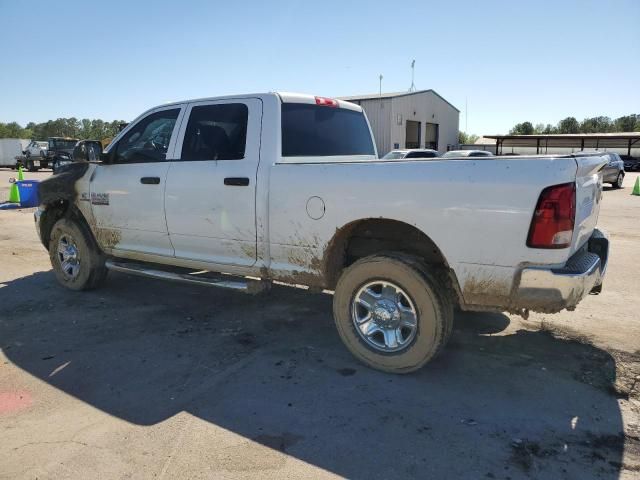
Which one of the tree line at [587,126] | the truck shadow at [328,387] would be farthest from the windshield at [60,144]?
the tree line at [587,126]

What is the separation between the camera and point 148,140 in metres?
4.99

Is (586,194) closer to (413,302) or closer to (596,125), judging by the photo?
(413,302)

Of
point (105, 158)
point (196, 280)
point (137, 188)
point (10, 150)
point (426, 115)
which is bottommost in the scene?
point (196, 280)

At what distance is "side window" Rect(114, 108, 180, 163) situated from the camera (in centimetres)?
479

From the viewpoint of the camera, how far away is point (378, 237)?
12.8 ft

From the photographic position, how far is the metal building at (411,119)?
34281 millimetres

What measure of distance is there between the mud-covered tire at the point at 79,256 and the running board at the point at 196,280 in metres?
0.30

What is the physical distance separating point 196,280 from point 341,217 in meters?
1.67

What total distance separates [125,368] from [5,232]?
7.69 m

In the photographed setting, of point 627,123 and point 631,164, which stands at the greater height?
point 627,123

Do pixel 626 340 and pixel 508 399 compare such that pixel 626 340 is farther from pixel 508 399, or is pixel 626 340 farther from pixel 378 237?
pixel 378 237

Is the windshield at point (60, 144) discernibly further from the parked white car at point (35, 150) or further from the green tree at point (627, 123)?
the green tree at point (627, 123)

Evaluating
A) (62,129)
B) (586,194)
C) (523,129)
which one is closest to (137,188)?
(586,194)

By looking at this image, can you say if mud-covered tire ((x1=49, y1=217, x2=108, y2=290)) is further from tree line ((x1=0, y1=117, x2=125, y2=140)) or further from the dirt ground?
tree line ((x1=0, y1=117, x2=125, y2=140))
